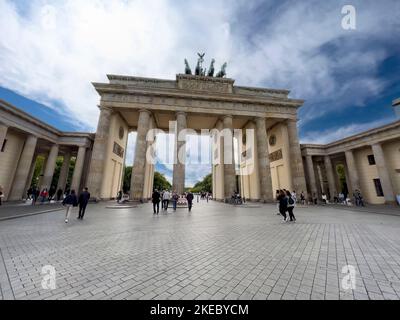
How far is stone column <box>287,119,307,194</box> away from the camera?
21.8m

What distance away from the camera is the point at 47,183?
20484mm

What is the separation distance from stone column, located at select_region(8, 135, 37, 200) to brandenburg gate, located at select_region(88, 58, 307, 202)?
7276 millimetres

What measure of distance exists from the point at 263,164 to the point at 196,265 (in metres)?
20.7

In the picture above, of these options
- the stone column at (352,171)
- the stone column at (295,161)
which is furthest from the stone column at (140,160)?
the stone column at (352,171)

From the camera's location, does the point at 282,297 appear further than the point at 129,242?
No

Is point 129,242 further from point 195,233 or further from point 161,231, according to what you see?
point 195,233

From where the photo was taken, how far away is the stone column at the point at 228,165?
67.2 ft

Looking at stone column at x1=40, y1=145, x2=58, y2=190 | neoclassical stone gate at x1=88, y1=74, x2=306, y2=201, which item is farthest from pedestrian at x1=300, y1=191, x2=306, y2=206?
stone column at x1=40, y1=145, x2=58, y2=190

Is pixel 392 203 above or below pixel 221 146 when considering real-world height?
below

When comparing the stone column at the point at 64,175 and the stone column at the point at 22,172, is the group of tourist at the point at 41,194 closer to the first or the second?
the stone column at the point at 22,172

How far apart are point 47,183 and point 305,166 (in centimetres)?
3788

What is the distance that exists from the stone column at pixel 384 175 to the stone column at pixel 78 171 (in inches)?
1515

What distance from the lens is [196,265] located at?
11.1 feet
